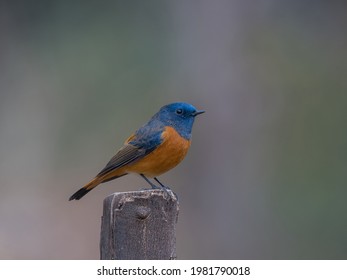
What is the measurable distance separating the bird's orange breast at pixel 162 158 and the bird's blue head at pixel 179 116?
A: 0.58ft

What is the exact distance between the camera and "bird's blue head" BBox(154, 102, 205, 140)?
225 inches

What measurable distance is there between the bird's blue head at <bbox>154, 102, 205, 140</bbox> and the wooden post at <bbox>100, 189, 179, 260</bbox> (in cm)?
175

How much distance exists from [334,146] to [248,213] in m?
1.68

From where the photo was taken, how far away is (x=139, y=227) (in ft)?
12.7

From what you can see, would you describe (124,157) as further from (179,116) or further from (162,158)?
(179,116)

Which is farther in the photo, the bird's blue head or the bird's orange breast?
the bird's blue head

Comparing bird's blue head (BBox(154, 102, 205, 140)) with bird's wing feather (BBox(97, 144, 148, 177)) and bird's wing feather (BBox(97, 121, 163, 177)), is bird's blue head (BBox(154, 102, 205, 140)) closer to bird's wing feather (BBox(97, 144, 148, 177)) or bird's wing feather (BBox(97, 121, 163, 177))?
bird's wing feather (BBox(97, 121, 163, 177))

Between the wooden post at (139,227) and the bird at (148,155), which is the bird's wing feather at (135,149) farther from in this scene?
the wooden post at (139,227)

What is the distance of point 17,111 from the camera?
12844 mm

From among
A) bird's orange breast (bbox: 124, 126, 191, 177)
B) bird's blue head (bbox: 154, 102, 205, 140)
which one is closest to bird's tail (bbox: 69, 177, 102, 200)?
bird's orange breast (bbox: 124, 126, 191, 177)

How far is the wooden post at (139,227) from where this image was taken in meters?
3.84

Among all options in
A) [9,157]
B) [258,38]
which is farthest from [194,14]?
[9,157]

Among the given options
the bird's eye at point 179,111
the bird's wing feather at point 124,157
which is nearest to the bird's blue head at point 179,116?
the bird's eye at point 179,111

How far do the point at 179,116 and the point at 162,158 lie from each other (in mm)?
425
